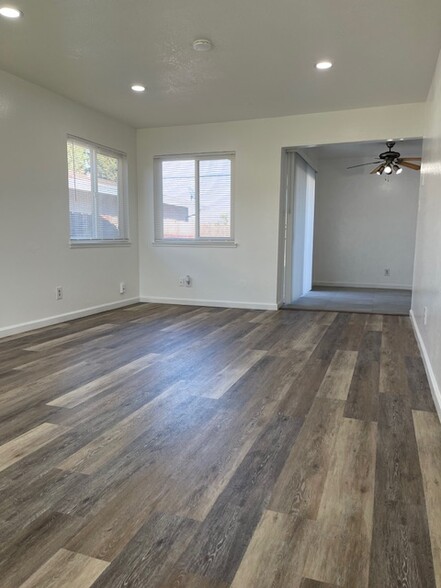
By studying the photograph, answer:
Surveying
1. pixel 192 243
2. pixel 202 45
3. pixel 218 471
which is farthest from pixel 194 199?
pixel 218 471

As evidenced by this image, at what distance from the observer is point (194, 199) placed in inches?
240

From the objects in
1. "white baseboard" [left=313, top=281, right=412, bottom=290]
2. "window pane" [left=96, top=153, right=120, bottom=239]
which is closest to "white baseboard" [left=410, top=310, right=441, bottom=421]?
"window pane" [left=96, top=153, right=120, bottom=239]

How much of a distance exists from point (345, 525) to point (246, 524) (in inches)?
13.5

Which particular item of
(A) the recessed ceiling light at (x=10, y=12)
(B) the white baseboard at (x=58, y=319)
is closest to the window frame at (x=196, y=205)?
(B) the white baseboard at (x=58, y=319)

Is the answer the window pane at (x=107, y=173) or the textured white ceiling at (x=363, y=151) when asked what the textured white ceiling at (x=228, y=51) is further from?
the textured white ceiling at (x=363, y=151)

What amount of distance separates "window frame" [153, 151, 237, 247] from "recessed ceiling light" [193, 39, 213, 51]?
2401 millimetres

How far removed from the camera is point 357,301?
6629 mm

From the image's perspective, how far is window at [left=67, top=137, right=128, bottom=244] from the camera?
16.3ft

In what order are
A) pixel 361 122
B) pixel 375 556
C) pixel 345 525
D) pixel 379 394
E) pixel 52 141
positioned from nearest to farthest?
pixel 375 556, pixel 345 525, pixel 379 394, pixel 52 141, pixel 361 122

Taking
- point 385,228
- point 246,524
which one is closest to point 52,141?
point 246,524

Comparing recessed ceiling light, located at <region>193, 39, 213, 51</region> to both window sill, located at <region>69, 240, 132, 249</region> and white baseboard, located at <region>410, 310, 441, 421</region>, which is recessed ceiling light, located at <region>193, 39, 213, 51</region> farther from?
white baseboard, located at <region>410, 310, 441, 421</region>

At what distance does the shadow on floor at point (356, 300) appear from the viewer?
5879 millimetres

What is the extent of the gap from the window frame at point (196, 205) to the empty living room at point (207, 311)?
0.11 feet

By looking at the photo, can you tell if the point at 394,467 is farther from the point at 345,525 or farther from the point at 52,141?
the point at 52,141
